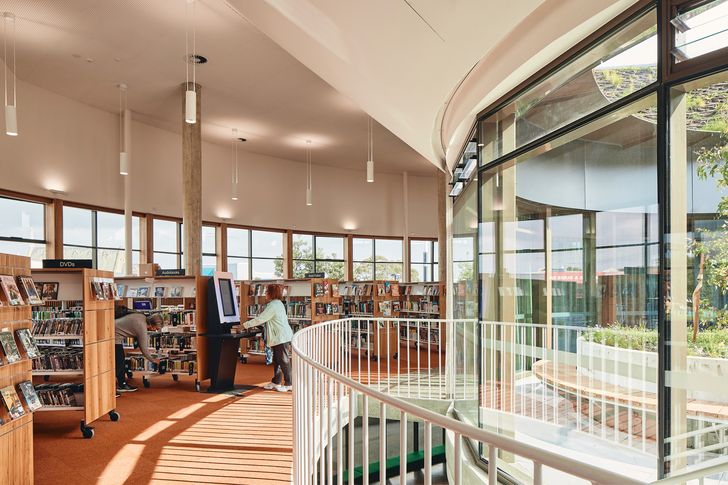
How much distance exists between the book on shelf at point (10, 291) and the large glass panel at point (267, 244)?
36.5 feet

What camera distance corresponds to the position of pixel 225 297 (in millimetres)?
7719

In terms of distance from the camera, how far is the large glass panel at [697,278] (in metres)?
2.57

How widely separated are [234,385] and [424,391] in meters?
2.82

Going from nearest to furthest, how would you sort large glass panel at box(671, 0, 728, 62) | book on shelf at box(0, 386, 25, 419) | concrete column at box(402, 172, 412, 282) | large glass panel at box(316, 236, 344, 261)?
1. large glass panel at box(671, 0, 728, 62)
2. book on shelf at box(0, 386, 25, 419)
3. large glass panel at box(316, 236, 344, 261)
4. concrete column at box(402, 172, 412, 282)

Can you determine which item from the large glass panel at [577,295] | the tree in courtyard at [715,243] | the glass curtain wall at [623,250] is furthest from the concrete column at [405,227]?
the tree in courtyard at [715,243]

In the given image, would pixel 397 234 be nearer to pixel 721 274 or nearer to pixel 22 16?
pixel 22 16

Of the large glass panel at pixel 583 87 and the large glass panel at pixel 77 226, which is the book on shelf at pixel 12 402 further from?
the large glass panel at pixel 77 226

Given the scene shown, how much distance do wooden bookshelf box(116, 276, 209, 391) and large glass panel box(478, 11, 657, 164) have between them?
4.94 m

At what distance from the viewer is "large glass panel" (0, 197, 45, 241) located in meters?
9.52

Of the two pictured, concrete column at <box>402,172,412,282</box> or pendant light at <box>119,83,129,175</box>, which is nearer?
pendant light at <box>119,83,129,175</box>

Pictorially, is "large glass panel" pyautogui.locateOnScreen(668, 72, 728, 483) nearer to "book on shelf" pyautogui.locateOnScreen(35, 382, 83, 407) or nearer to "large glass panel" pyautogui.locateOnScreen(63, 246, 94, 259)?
→ "book on shelf" pyautogui.locateOnScreen(35, 382, 83, 407)

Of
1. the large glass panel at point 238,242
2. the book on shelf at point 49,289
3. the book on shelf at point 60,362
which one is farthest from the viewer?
the large glass panel at point 238,242

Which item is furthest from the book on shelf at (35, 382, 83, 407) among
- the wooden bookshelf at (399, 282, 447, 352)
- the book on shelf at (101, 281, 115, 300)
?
the wooden bookshelf at (399, 282, 447, 352)

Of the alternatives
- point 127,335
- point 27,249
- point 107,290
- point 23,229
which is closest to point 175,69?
point 23,229
